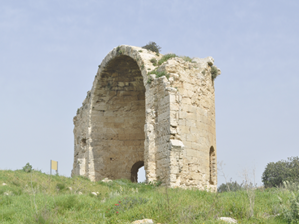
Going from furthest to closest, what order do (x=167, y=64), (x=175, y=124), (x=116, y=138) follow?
(x=116, y=138) < (x=167, y=64) < (x=175, y=124)

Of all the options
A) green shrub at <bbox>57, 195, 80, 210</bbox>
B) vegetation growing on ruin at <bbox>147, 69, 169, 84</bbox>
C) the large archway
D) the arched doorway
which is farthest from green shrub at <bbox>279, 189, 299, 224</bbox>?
the arched doorway

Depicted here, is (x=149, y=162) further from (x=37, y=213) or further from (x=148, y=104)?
(x=37, y=213)

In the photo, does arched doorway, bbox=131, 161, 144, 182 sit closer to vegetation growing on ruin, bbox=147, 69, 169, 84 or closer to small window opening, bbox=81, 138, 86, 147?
small window opening, bbox=81, 138, 86, 147

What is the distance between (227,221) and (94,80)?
11.0 metres

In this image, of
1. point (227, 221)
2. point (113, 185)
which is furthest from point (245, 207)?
point (113, 185)

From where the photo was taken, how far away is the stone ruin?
35.9 ft

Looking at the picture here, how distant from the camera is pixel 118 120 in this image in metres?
15.9

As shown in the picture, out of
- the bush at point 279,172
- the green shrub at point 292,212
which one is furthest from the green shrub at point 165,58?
the bush at point 279,172

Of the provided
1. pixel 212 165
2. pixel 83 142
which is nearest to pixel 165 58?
pixel 212 165

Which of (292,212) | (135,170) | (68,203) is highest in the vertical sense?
(135,170)

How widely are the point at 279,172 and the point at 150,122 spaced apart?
55.3 ft

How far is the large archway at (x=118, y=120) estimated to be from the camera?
15.3 meters

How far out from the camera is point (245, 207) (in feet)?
21.7

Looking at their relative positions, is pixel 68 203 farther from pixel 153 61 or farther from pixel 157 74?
pixel 153 61
